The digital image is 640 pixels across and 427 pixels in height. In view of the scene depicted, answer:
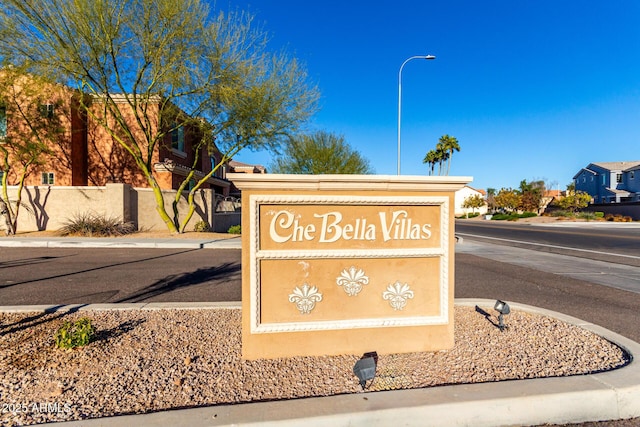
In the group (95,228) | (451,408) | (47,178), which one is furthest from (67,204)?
(451,408)

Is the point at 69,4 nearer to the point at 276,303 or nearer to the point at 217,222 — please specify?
the point at 217,222

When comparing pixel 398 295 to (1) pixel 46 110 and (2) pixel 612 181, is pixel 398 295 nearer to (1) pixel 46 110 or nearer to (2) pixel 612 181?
(1) pixel 46 110

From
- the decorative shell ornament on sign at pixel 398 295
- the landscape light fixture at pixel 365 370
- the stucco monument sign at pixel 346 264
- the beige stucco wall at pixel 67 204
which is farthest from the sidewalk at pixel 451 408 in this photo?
the beige stucco wall at pixel 67 204

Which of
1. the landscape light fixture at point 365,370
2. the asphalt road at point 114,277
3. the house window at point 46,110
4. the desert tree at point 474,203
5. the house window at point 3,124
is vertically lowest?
the asphalt road at point 114,277

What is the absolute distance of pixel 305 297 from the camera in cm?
318

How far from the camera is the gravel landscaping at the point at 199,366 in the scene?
2.43 metres

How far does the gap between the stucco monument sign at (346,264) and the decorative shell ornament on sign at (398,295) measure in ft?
0.03

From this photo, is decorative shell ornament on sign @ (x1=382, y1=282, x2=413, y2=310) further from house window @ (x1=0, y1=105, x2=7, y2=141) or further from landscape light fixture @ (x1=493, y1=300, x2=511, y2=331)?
house window @ (x1=0, y1=105, x2=7, y2=141)

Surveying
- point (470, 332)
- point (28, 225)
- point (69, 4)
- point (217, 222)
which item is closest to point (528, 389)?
point (470, 332)

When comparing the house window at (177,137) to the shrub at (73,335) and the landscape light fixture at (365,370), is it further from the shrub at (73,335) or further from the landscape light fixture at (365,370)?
the landscape light fixture at (365,370)

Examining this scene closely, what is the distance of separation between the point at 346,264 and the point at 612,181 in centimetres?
7688

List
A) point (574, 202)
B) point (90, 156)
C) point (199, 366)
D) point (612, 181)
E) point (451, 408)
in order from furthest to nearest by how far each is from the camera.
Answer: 1. point (612, 181)
2. point (574, 202)
3. point (90, 156)
4. point (199, 366)
5. point (451, 408)

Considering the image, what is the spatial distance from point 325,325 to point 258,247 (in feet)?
3.43

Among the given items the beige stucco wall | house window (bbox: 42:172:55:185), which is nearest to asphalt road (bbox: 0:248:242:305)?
the beige stucco wall
